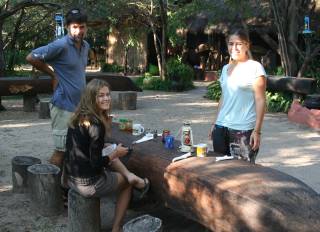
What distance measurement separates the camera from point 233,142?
12.7 ft

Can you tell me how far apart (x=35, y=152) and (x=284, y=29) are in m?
8.24

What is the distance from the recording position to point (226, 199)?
3.05 meters

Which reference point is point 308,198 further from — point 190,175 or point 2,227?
point 2,227

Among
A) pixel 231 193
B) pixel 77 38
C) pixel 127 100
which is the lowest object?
pixel 127 100

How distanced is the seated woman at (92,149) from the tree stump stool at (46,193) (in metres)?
0.83

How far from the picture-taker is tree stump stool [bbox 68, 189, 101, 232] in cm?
380

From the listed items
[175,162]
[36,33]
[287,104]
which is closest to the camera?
[175,162]

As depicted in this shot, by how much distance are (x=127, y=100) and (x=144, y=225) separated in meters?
7.90

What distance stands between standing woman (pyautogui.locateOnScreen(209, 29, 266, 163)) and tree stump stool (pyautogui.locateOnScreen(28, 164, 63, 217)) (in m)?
1.58

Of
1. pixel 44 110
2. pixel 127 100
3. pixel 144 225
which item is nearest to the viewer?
pixel 144 225

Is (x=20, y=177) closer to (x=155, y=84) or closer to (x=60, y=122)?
(x=60, y=122)

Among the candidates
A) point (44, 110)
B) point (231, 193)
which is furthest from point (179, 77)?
point (231, 193)

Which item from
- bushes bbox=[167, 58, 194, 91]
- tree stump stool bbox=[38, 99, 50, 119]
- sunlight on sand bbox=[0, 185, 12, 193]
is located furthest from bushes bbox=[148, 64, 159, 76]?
sunlight on sand bbox=[0, 185, 12, 193]

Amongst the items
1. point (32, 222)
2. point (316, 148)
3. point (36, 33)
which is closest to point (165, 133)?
point (32, 222)
